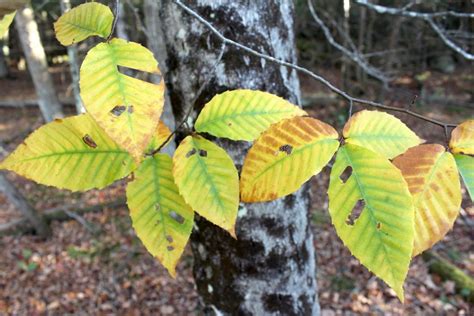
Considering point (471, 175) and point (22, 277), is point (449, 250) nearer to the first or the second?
point (471, 175)

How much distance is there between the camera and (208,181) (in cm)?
61

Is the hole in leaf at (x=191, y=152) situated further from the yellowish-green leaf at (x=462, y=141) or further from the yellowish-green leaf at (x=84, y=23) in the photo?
the yellowish-green leaf at (x=462, y=141)

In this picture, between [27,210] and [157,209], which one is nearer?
Result: [157,209]

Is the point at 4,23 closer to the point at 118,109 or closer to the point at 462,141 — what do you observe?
the point at 118,109

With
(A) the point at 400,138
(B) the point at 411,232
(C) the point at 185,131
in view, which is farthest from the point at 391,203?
(C) the point at 185,131

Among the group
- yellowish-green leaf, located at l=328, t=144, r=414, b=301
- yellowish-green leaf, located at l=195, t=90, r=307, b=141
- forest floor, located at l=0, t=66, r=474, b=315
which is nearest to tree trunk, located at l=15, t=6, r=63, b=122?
forest floor, located at l=0, t=66, r=474, b=315

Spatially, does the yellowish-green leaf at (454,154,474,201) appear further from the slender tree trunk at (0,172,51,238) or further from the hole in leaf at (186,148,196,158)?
the slender tree trunk at (0,172,51,238)

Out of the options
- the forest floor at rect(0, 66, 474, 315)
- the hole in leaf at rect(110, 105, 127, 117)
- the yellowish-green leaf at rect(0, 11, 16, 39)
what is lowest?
the forest floor at rect(0, 66, 474, 315)

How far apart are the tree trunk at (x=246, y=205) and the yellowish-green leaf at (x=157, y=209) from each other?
0.55m

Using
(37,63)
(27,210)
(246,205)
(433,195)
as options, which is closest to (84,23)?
→ (433,195)

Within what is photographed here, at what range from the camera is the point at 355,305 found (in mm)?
3863

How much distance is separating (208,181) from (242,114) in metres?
0.14

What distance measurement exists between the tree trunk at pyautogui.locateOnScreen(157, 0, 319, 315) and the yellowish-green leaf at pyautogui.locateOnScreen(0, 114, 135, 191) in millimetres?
569

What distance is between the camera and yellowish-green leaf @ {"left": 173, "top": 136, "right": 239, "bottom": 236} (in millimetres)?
593
